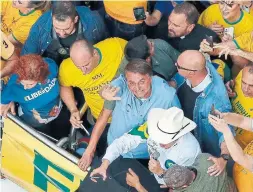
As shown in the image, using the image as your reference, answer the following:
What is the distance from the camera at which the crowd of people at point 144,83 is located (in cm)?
325

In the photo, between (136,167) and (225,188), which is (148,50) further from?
(225,188)

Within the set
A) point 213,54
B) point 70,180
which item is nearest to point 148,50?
point 213,54

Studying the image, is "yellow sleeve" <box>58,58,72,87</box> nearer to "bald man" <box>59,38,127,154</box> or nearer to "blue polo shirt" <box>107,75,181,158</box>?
"bald man" <box>59,38,127,154</box>

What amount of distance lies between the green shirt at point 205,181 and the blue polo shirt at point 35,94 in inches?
50.5

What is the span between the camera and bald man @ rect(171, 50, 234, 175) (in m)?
3.48

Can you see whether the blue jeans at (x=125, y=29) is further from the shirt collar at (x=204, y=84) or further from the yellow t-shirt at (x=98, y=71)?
the shirt collar at (x=204, y=84)

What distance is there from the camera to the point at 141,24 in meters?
4.27

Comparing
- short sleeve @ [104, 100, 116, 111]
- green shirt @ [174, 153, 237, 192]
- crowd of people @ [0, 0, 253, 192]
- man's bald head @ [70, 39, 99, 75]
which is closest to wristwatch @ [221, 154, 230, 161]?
crowd of people @ [0, 0, 253, 192]

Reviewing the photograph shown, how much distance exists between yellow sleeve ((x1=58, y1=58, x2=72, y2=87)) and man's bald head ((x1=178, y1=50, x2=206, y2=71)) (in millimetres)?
884

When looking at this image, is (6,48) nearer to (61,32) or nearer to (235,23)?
(61,32)

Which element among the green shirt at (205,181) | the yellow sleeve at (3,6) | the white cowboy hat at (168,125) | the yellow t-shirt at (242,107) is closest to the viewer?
the green shirt at (205,181)

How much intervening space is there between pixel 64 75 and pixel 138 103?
700mm

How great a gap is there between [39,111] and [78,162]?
0.70 metres

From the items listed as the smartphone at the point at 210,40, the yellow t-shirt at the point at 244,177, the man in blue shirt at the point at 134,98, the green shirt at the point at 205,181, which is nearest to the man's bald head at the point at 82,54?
the man in blue shirt at the point at 134,98
